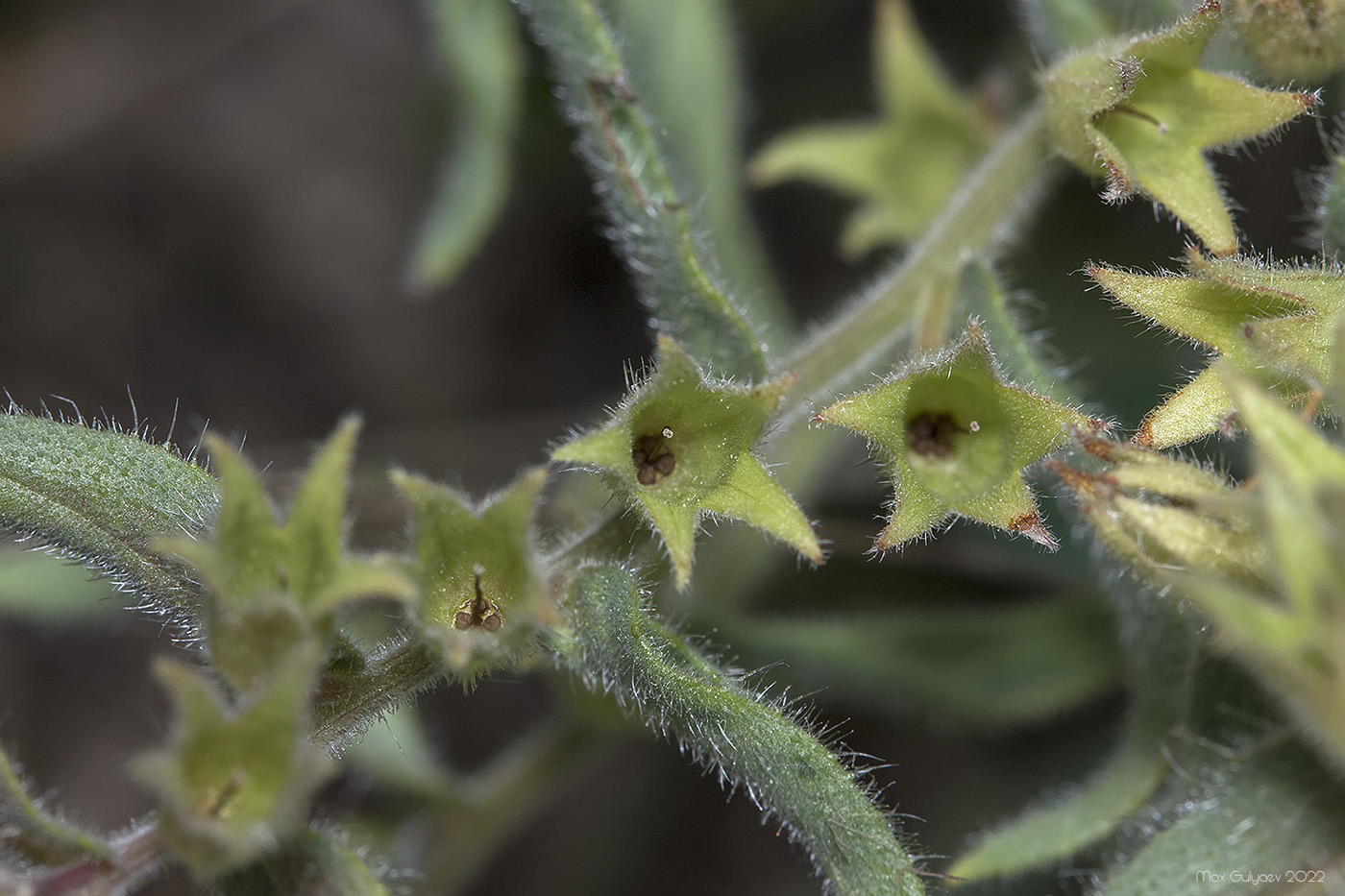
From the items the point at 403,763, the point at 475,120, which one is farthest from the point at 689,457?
the point at 475,120

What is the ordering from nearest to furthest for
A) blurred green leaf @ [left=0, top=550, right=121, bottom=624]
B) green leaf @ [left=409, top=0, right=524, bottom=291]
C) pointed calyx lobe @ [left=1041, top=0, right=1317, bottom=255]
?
pointed calyx lobe @ [left=1041, top=0, right=1317, bottom=255], blurred green leaf @ [left=0, top=550, right=121, bottom=624], green leaf @ [left=409, top=0, right=524, bottom=291]

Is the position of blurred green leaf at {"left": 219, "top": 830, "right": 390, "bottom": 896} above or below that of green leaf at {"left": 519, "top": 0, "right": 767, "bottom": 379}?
below

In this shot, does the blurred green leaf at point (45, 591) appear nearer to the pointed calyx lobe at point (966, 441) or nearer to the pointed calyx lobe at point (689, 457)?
the pointed calyx lobe at point (689, 457)

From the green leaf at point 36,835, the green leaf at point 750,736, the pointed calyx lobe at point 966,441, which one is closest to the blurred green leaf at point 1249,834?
the green leaf at point 750,736

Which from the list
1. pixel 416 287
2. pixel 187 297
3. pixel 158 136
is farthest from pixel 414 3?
pixel 416 287

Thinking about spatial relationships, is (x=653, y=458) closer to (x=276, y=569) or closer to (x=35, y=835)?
(x=276, y=569)

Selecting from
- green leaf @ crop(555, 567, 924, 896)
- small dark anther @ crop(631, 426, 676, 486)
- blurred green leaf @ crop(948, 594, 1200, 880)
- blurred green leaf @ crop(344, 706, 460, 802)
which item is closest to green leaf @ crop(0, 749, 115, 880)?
green leaf @ crop(555, 567, 924, 896)

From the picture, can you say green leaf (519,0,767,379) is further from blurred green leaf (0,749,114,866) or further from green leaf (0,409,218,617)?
blurred green leaf (0,749,114,866)
